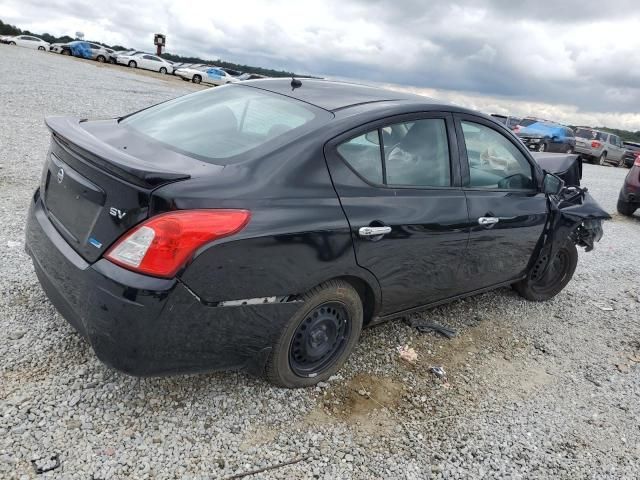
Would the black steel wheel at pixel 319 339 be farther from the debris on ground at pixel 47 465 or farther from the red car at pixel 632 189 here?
the red car at pixel 632 189

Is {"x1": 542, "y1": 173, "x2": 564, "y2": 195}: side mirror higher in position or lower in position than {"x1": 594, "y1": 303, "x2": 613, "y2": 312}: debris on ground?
higher

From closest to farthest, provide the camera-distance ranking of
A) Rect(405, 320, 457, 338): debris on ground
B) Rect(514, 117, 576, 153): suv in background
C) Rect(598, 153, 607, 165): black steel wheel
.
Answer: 1. Rect(405, 320, 457, 338): debris on ground
2. Rect(514, 117, 576, 153): suv in background
3. Rect(598, 153, 607, 165): black steel wheel

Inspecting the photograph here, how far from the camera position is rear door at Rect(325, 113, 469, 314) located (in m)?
2.78

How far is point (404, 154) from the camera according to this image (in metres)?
3.12

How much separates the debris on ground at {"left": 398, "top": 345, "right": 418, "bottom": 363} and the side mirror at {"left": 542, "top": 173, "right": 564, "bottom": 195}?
5.87ft

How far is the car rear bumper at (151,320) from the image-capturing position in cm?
219

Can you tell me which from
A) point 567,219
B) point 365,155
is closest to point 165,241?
point 365,155

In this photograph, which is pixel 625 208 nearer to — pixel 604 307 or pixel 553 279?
pixel 604 307

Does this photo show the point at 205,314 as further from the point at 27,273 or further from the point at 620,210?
the point at 620,210

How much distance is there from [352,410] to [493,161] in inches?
82.7

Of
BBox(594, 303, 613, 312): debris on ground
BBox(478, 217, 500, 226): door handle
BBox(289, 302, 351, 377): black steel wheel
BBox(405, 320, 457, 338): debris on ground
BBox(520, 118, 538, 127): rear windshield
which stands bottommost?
BBox(405, 320, 457, 338): debris on ground

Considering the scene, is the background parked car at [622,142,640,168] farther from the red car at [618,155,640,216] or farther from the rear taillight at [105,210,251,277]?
the rear taillight at [105,210,251,277]

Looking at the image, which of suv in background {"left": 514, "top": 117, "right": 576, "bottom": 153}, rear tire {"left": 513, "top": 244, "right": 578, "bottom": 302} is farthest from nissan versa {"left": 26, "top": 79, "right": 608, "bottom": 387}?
suv in background {"left": 514, "top": 117, "right": 576, "bottom": 153}

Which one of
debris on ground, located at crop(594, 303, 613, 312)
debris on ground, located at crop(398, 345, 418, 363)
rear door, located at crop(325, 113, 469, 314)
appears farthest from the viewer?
debris on ground, located at crop(594, 303, 613, 312)
